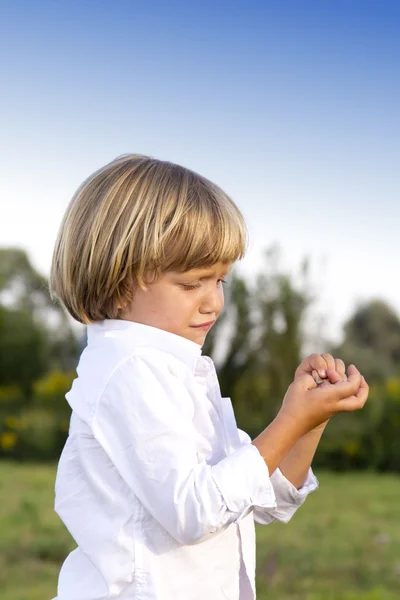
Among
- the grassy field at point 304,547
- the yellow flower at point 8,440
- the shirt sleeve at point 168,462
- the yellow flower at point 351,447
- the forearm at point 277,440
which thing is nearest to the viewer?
the shirt sleeve at point 168,462

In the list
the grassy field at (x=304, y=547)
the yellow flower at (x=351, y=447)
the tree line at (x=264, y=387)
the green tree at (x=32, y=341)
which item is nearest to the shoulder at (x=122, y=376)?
the grassy field at (x=304, y=547)

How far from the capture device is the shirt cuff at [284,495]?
1625mm

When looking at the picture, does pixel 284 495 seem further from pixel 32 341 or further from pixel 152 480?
pixel 32 341

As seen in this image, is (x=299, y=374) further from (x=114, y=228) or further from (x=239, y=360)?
(x=239, y=360)

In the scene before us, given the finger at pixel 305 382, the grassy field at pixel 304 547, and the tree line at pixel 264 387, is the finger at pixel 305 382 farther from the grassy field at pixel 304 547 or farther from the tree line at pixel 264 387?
the tree line at pixel 264 387

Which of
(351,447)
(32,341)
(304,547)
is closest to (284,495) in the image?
(304,547)

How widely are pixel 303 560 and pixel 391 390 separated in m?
4.05

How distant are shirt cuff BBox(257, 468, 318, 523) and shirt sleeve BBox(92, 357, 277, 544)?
0.32m

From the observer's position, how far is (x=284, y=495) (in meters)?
1.64

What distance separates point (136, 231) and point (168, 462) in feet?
1.34

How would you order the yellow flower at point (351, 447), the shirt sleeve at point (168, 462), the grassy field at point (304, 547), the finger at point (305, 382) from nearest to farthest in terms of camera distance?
the shirt sleeve at point (168, 462), the finger at point (305, 382), the grassy field at point (304, 547), the yellow flower at point (351, 447)

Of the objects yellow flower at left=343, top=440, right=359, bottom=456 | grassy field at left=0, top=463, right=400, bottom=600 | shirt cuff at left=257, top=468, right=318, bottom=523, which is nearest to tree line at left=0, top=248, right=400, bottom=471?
yellow flower at left=343, top=440, right=359, bottom=456

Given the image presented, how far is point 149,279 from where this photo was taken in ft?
4.69

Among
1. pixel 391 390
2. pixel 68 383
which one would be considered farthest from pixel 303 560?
pixel 68 383
